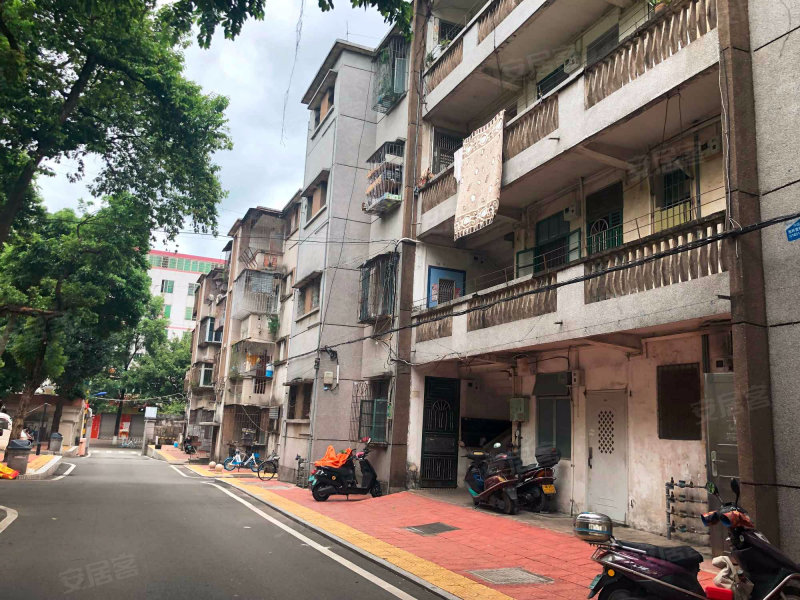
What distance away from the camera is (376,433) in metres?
16.5

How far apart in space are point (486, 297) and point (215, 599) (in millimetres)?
8580

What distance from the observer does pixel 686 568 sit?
16.7 ft

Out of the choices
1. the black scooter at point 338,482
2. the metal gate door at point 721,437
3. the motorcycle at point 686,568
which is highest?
the metal gate door at point 721,437

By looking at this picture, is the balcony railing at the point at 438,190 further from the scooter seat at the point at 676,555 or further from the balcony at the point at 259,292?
the balcony at the point at 259,292

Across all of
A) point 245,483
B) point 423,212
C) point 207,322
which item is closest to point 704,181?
point 423,212

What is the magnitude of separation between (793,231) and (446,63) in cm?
1126

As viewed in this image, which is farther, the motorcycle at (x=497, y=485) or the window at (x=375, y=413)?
the window at (x=375, y=413)

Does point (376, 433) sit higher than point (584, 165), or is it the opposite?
point (584, 165)

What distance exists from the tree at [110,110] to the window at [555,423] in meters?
10.3

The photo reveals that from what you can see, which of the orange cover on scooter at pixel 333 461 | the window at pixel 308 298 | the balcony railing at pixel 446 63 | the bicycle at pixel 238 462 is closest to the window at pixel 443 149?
the balcony railing at pixel 446 63

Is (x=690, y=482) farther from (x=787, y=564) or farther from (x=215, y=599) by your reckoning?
(x=215, y=599)

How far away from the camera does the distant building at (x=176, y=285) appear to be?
233ft

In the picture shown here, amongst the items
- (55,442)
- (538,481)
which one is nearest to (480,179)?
(538,481)

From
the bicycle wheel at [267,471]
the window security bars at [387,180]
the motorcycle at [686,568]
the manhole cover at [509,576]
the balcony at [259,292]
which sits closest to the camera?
the motorcycle at [686,568]
